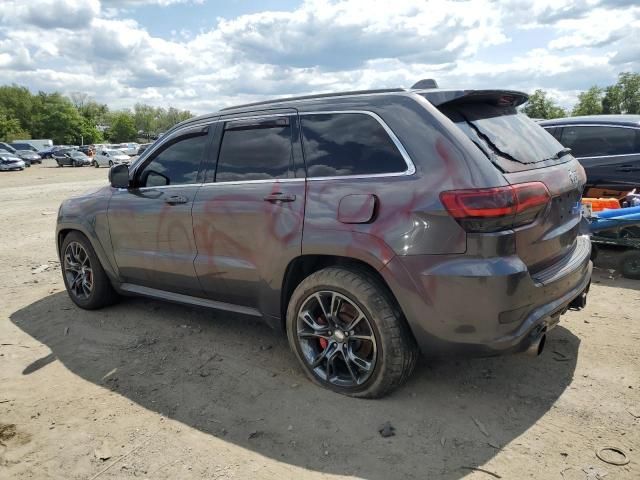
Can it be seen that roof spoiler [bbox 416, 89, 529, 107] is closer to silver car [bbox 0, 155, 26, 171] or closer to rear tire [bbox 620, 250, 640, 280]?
rear tire [bbox 620, 250, 640, 280]

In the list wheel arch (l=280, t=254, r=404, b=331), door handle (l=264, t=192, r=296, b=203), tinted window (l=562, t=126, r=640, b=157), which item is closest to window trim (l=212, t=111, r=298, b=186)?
door handle (l=264, t=192, r=296, b=203)

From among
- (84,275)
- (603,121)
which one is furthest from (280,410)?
(603,121)

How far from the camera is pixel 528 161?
10.3 ft

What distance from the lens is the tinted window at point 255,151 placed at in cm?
362

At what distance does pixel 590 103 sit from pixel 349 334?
7541 cm

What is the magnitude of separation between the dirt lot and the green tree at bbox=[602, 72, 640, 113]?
74792 mm

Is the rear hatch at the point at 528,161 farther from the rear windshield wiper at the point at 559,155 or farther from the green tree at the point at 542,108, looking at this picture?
the green tree at the point at 542,108

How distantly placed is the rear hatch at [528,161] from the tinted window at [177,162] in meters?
1.95

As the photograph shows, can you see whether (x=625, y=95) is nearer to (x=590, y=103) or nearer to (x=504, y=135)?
(x=590, y=103)

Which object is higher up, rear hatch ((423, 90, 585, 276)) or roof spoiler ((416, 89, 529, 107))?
roof spoiler ((416, 89, 529, 107))

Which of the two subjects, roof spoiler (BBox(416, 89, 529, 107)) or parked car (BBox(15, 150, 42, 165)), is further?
parked car (BBox(15, 150, 42, 165))

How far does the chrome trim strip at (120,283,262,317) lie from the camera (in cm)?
391

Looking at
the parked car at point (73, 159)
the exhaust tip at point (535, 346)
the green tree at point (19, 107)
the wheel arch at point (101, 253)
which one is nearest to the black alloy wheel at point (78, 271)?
the wheel arch at point (101, 253)

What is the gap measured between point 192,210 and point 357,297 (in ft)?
5.29
